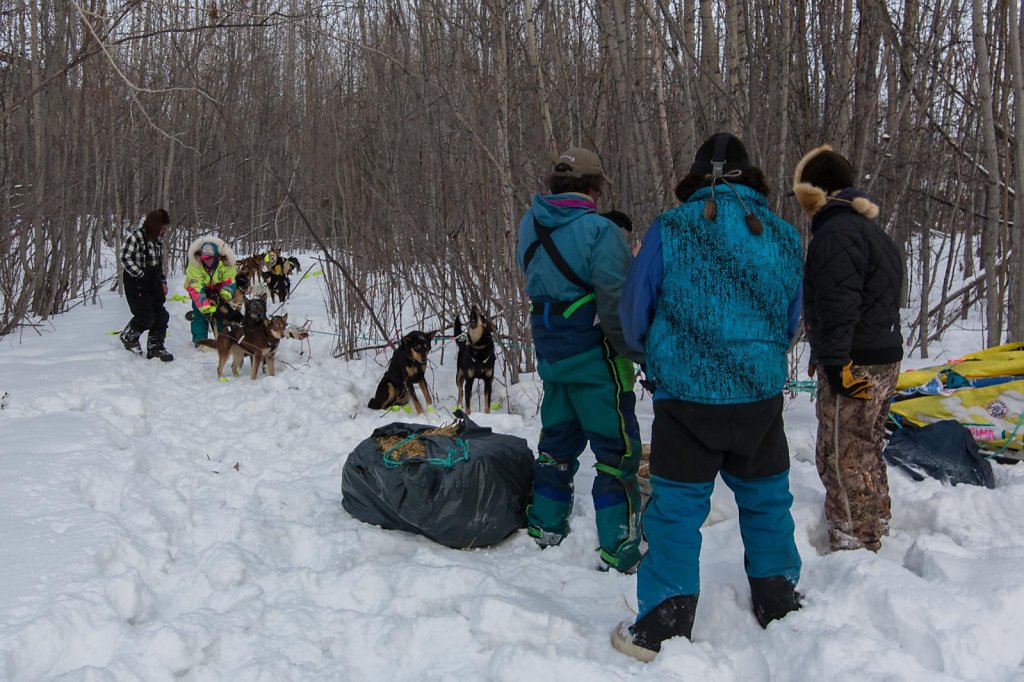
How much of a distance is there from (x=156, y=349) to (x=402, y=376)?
13.2ft

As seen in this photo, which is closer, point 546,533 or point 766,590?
point 766,590

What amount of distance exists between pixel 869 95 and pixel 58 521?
212 inches

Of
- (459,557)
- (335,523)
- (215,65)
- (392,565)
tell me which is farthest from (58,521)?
(215,65)

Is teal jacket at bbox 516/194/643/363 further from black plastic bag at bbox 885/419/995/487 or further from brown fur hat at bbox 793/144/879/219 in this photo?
black plastic bag at bbox 885/419/995/487

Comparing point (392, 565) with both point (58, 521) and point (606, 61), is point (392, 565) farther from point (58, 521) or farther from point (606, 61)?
point (606, 61)

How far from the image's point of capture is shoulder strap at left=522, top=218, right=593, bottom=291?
143 inches

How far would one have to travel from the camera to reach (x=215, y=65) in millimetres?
15719

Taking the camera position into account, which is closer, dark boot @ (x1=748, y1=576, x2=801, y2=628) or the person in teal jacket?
dark boot @ (x1=748, y1=576, x2=801, y2=628)

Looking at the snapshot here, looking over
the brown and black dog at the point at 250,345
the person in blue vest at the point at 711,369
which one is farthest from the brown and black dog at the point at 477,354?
the person in blue vest at the point at 711,369

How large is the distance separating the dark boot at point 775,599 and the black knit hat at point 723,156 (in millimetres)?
1492

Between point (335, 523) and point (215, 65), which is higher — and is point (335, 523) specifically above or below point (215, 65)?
below

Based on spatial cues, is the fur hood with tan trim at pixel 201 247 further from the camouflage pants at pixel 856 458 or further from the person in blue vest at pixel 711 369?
the camouflage pants at pixel 856 458

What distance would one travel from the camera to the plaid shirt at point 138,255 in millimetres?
9133

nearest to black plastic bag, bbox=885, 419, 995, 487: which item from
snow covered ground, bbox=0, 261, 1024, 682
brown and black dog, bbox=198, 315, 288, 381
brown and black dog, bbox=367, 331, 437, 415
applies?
snow covered ground, bbox=0, 261, 1024, 682
